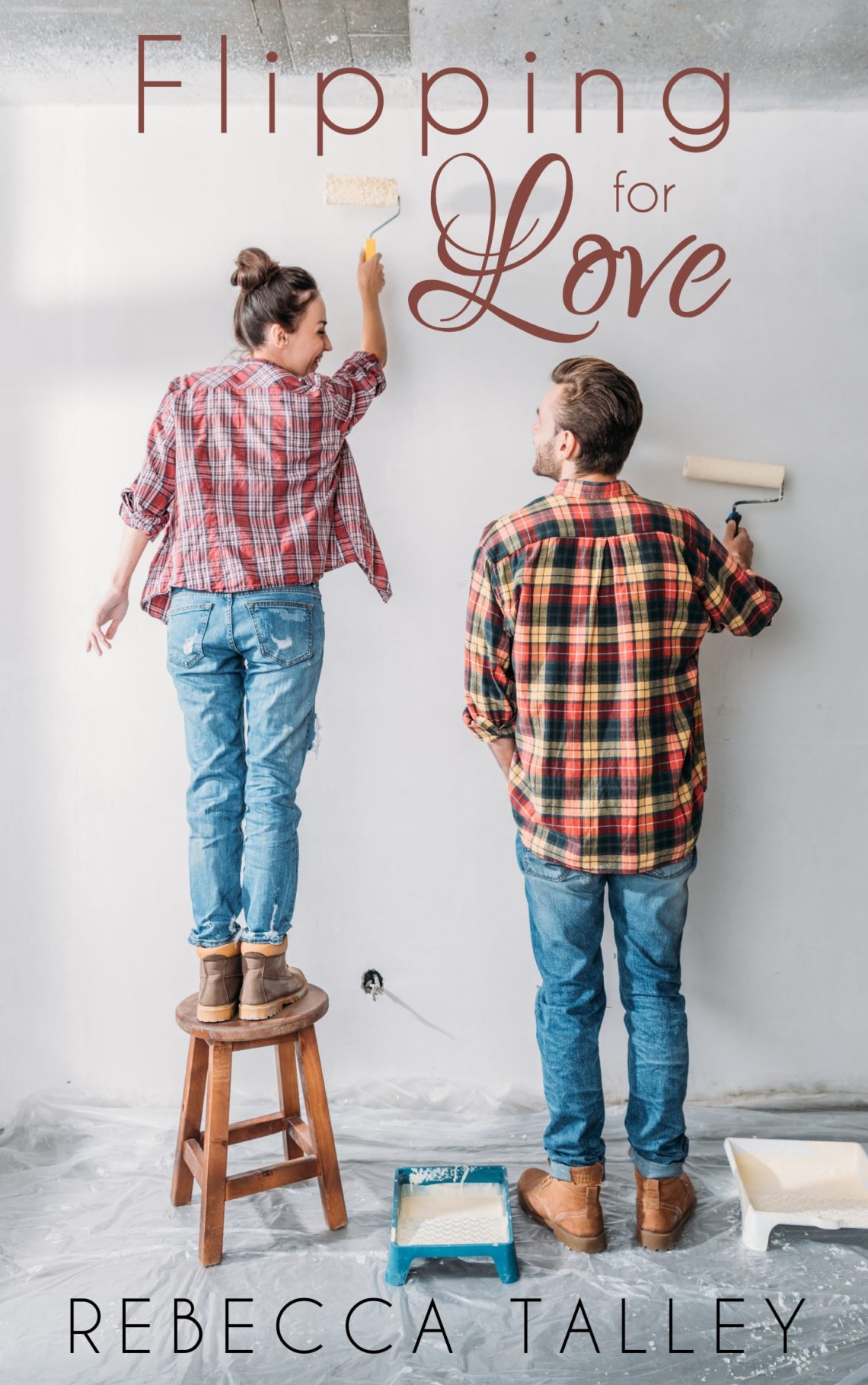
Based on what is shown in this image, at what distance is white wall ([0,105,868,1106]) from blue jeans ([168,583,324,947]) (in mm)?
367

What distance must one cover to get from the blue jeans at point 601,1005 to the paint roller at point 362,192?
1.35m

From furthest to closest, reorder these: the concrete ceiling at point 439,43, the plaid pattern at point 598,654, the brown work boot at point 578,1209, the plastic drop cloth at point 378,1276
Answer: the concrete ceiling at point 439,43 → the brown work boot at point 578,1209 → the plaid pattern at point 598,654 → the plastic drop cloth at point 378,1276

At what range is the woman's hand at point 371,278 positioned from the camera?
207 centimetres

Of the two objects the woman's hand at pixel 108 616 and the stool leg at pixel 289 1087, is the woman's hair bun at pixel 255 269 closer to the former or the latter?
the woman's hand at pixel 108 616

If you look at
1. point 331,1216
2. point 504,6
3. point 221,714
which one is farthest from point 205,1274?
point 504,6

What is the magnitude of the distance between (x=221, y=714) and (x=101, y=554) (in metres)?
0.59

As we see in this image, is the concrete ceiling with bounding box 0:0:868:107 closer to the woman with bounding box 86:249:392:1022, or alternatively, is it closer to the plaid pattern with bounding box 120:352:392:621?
the woman with bounding box 86:249:392:1022

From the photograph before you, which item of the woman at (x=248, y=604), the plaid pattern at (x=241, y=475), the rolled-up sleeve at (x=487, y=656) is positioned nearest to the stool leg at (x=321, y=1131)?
the woman at (x=248, y=604)

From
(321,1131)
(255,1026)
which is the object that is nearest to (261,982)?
(255,1026)

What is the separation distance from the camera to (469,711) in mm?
1828

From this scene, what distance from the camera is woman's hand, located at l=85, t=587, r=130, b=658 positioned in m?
2.00

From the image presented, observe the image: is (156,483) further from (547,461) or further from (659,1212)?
(659,1212)

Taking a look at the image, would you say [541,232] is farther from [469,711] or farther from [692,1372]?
[692,1372]

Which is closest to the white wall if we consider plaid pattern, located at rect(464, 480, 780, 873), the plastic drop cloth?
the plastic drop cloth
